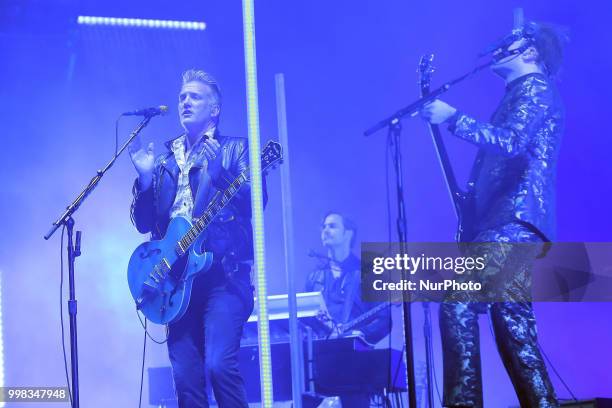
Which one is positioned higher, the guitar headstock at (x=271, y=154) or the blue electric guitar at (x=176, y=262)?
the guitar headstock at (x=271, y=154)

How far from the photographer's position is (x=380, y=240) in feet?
12.8

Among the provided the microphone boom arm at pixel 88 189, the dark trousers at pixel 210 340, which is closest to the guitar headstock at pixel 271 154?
the dark trousers at pixel 210 340

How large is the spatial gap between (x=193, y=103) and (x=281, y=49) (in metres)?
0.56

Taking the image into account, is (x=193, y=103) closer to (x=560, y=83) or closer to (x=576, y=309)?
(x=560, y=83)

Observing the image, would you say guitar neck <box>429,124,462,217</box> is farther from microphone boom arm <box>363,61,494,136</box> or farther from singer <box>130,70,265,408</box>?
singer <box>130,70,265,408</box>

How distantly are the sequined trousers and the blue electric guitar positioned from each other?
119 centimetres

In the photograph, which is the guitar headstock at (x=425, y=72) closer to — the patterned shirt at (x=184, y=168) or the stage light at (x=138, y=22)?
the patterned shirt at (x=184, y=168)

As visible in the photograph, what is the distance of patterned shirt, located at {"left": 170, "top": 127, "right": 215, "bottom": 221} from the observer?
409 centimetres

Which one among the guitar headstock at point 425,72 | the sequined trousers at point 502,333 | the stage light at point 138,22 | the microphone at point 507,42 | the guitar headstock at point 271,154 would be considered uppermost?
the stage light at point 138,22

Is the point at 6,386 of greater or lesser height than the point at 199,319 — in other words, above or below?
below

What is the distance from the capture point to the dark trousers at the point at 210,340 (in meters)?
3.95

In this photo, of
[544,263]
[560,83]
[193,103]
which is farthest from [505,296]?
[193,103]

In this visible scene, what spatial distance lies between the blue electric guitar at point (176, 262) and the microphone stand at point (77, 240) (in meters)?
0.35

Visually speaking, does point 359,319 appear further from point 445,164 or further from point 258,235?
point 258,235
